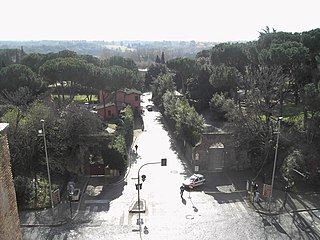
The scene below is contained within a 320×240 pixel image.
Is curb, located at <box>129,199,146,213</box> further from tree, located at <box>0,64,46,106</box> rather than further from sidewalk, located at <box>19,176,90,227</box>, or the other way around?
tree, located at <box>0,64,46,106</box>

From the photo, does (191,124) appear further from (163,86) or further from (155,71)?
(155,71)

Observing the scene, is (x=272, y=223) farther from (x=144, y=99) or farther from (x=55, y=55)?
(x=144, y=99)

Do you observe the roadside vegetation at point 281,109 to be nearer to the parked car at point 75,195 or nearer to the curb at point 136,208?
the curb at point 136,208

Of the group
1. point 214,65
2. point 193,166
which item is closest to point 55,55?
point 214,65

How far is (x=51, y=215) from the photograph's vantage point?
23.1 metres

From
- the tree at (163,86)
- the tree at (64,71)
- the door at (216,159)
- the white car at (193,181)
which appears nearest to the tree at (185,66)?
the tree at (163,86)

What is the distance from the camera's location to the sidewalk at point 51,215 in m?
22.2

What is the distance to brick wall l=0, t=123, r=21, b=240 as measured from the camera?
8445 millimetres

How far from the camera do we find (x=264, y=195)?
25.3 metres

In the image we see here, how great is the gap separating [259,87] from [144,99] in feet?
157

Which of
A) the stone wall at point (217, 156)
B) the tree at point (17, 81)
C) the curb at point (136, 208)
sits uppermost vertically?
the tree at point (17, 81)

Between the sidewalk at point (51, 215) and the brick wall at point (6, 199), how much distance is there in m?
14.0

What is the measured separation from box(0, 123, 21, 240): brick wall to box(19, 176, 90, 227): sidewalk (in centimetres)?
1403

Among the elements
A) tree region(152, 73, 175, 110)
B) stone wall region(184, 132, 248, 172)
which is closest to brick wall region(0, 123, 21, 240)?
stone wall region(184, 132, 248, 172)
